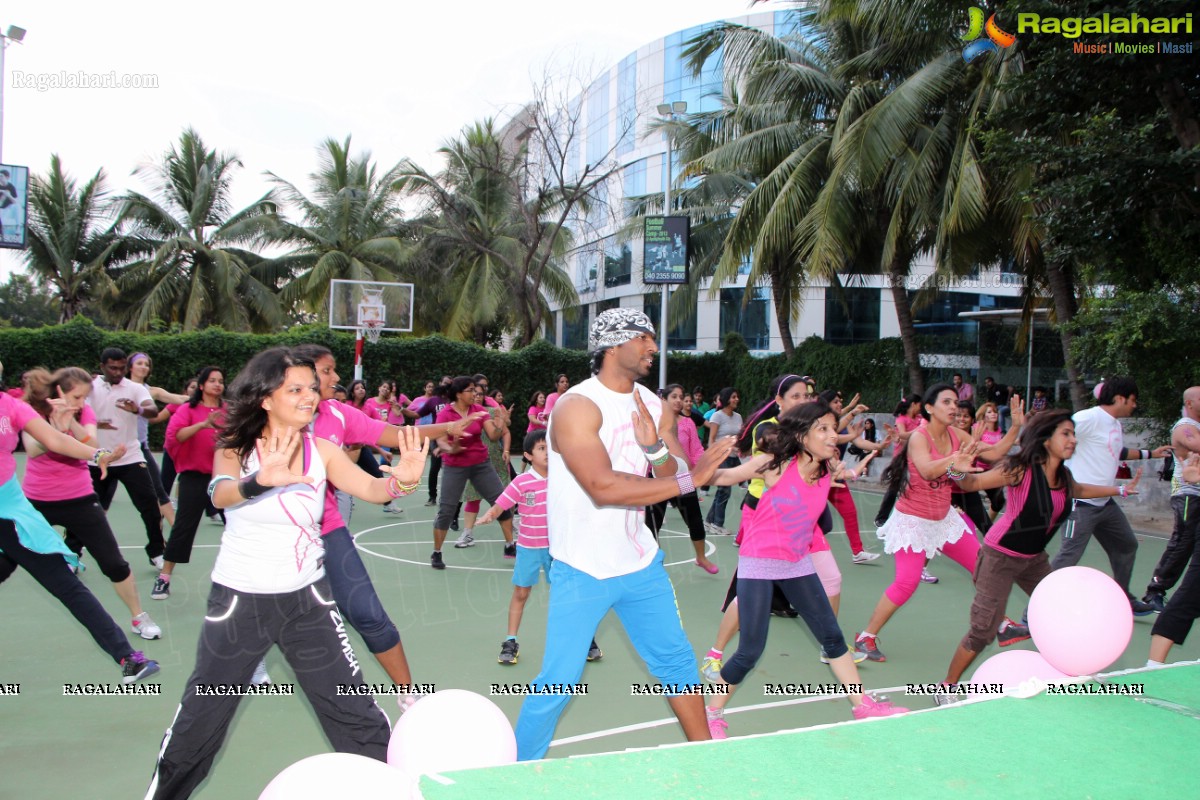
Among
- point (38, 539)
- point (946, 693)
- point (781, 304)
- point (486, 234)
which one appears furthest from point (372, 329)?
point (946, 693)

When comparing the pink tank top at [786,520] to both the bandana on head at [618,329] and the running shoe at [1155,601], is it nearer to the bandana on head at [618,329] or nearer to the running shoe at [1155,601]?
the bandana on head at [618,329]

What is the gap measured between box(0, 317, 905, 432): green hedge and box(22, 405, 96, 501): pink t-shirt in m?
15.7

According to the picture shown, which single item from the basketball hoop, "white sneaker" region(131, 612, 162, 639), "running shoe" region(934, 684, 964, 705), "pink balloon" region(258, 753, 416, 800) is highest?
the basketball hoop

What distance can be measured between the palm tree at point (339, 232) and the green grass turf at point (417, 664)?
75.9 feet

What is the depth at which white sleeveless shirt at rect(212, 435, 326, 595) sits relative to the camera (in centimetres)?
311

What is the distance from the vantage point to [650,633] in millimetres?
3512

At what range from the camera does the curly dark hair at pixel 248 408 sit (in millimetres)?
3238

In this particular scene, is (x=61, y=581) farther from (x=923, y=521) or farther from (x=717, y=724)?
(x=923, y=521)

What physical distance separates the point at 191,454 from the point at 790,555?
188 inches

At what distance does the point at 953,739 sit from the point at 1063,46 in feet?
31.0

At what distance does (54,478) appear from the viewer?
5504 mm

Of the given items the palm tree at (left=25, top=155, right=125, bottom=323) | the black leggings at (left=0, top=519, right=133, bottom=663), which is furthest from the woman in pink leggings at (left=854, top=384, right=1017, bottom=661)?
the palm tree at (left=25, top=155, right=125, bottom=323)

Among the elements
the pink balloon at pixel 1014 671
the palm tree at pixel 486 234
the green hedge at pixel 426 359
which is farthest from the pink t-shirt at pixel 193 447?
the palm tree at pixel 486 234

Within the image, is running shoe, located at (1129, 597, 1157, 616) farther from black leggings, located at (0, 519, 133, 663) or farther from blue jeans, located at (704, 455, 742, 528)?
black leggings, located at (0, 519, 133, 663)
